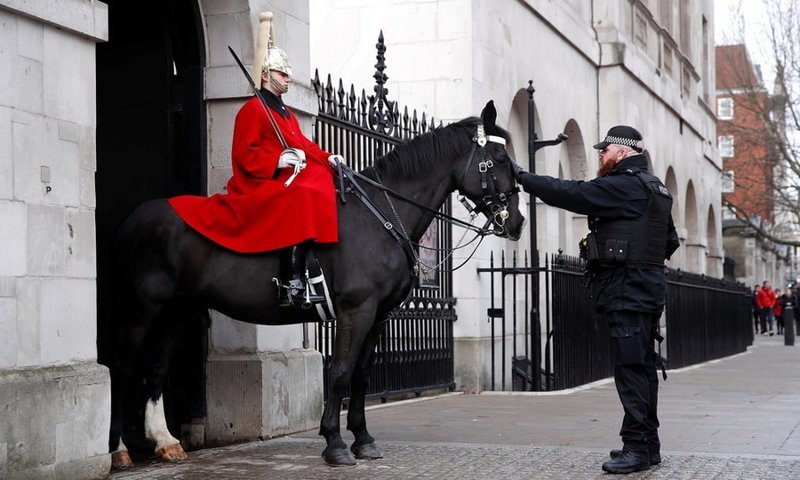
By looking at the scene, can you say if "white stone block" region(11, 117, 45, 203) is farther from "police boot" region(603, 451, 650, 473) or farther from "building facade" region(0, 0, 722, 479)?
"police boot" region(603, 451, 650, 473)

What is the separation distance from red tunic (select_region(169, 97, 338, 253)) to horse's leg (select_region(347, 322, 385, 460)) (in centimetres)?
88

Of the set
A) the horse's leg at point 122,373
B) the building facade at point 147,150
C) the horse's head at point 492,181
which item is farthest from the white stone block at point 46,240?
the horse's head at point 492,181

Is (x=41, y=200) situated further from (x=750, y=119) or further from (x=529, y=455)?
(x=750, y=119)

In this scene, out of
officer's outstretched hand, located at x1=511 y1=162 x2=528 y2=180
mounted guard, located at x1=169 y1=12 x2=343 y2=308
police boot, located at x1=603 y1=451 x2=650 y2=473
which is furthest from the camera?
officer's outstretched hand, located at x1=511 y1=162 x2=528 y2=180

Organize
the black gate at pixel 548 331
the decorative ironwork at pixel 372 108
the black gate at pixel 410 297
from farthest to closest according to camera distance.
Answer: the black gate at pixel 548 331 < the black gate at pixel 410 297 < the decorative ironwork at pixel 372 108

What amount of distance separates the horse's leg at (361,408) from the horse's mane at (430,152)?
1.07 metres

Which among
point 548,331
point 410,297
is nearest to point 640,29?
point 548,331

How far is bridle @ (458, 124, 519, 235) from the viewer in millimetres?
7895

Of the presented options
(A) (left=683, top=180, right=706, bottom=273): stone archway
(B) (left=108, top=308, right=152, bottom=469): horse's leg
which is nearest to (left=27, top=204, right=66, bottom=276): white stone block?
(B) (left=108, top=308, right=152, bottom=469): horse's leg

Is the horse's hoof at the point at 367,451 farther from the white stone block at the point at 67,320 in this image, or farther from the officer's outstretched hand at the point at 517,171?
the officer's outstretched hand at the point at 517,171

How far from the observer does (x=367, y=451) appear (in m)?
7.84

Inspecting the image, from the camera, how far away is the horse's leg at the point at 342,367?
24.7 feet

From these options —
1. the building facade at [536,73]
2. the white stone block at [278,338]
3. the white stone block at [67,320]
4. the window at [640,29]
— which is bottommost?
the white stone block at [278,338]

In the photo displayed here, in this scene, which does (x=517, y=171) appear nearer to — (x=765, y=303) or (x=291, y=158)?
(x=291, y=158)
